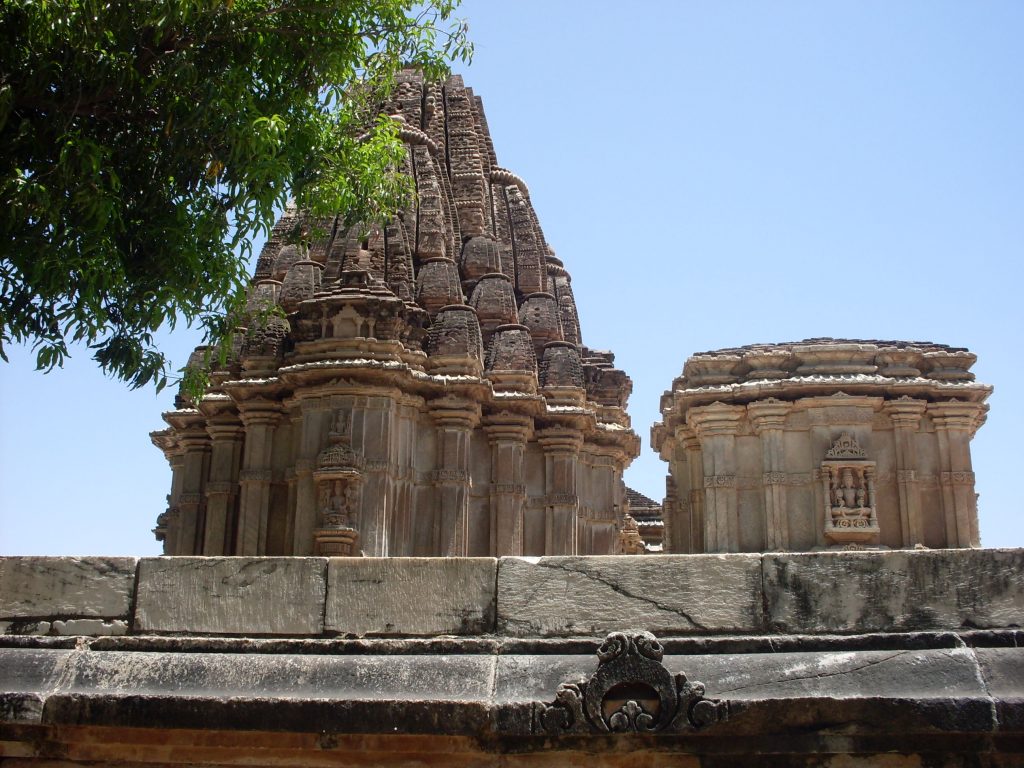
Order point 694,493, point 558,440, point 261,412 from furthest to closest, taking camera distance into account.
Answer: point 558,440
point 694,493
point 261,412

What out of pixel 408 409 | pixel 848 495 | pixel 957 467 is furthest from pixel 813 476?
pixel 408 409

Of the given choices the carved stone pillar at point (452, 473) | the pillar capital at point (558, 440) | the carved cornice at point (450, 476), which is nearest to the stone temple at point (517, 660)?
the carved stone pillar at point (452, 473)

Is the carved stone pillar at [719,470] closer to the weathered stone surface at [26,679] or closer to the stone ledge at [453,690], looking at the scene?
the stone ledge at [453,690]

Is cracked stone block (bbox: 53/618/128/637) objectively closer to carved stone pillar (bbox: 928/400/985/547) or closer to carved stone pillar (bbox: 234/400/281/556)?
carved stone pillar (bbox: 234/400/281/556)

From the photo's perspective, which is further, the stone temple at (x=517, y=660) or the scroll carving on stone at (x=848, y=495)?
the scroll carving on stone at (x=848, y=495)

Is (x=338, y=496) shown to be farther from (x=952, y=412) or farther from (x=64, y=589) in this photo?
(x=64, y=589)

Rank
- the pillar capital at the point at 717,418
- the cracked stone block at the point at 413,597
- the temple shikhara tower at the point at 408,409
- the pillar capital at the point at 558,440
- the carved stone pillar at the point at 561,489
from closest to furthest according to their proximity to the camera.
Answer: the cracked stone block at the point at 413,597
the temple shikhara tower at the point at 408,409
the pillar capital at the point at 717,418
the carved stone pillar at the point at 561,489
the pillar capital at the point at 558,440

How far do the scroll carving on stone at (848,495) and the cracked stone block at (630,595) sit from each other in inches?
503

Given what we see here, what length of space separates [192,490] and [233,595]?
16.0 metres

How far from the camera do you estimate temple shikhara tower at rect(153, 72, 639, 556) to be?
18234mm

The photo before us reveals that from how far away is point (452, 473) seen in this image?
1923 centimetres

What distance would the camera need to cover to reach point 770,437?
18.9 m

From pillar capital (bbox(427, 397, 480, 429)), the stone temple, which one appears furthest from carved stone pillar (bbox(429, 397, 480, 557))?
the stone temple

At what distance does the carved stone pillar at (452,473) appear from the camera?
1891 cm
